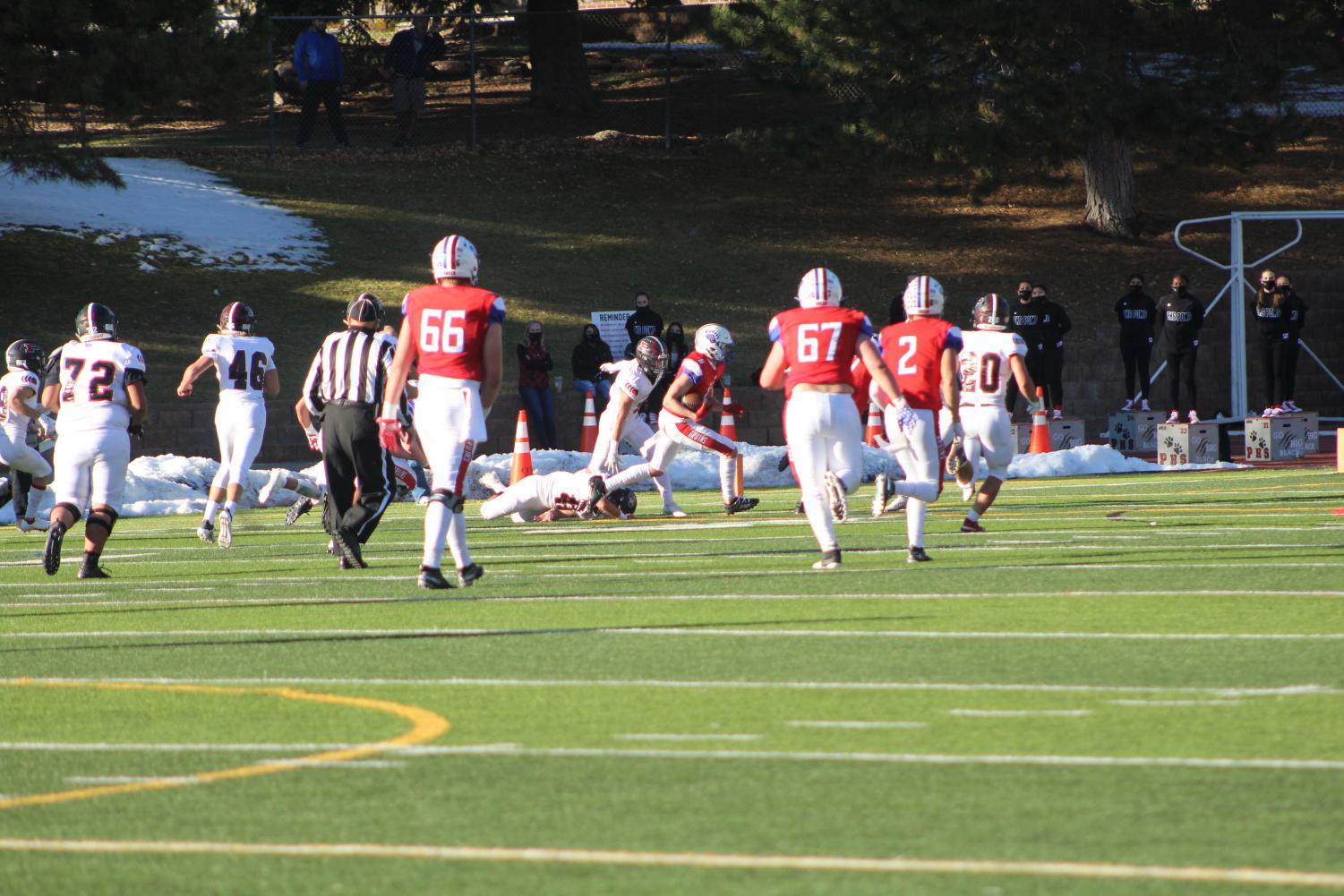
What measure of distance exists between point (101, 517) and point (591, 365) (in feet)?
53.0

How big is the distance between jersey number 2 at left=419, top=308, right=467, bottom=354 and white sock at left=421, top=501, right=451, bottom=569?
93 cm

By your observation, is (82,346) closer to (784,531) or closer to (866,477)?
(784,531)

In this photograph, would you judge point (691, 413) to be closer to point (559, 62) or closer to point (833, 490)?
point (833, 490)

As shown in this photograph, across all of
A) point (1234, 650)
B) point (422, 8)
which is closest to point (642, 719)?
point (1234, 650)

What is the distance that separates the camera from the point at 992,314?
59.7 ft

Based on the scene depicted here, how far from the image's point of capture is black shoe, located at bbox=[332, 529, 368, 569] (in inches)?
567

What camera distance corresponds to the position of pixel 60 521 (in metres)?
14.3

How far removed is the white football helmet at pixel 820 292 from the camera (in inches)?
537

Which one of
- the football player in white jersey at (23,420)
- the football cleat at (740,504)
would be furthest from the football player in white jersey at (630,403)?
the football player in white jersey at (23,420)

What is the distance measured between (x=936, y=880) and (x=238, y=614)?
735 centimetres

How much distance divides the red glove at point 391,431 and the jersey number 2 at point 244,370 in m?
5.53

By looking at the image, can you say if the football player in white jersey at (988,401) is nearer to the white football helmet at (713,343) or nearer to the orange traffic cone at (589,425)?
the white football helmet at (713,343)

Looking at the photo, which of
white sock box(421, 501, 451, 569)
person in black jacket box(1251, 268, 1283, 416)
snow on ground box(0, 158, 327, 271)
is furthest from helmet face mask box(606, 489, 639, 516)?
snow on ground box(0, 158, 327, 271)

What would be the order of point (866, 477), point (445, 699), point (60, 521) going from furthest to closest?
point (866, 477) → point (60, 521) → point (445, 699)
